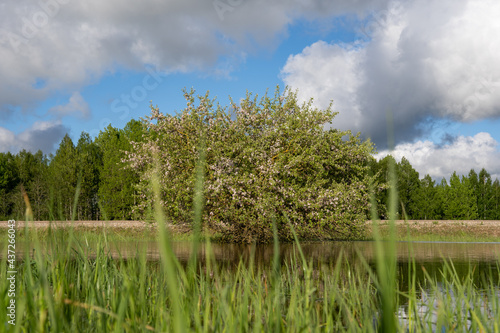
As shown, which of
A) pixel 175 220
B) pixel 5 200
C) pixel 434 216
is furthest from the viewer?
pixel 434 216

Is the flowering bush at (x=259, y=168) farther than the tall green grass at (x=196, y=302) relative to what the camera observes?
Yes

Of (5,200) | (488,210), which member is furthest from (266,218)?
(488,210)

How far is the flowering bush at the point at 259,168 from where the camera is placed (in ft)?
57.1

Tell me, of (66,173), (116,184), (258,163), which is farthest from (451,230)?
(66,173)

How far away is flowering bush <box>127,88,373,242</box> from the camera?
57.1ft

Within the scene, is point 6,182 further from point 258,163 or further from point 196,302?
point 196,302

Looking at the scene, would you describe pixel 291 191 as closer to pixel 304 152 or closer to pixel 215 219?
pixel 304 152

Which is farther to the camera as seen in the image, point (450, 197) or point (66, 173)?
point (450, 197)

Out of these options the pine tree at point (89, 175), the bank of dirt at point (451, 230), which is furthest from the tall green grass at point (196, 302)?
the pine tree at point (89, 175)

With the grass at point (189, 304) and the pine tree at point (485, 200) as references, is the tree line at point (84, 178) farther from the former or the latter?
the pine tree at point (485, 200)

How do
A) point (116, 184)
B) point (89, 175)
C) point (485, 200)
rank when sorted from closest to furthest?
point (116, 184), point (89, 175), point (485, 200)

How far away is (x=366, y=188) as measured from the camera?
787 inches

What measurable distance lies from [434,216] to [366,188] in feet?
157

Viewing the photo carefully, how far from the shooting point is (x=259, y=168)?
1756 centimetres
